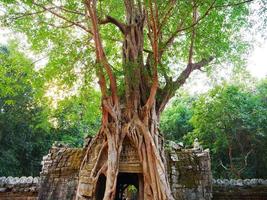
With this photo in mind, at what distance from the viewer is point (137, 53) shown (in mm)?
6633

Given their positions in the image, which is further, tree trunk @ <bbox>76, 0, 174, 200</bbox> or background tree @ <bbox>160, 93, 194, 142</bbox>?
background tree @ <bbox>160, 93, 194, 142</bbox>

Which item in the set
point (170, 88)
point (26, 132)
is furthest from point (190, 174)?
point (26, 132)

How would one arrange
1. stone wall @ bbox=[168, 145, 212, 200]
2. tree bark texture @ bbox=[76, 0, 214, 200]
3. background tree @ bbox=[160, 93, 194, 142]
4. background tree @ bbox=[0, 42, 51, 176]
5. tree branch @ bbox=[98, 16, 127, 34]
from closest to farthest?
1. tree bark texture @ bbox=[76, 0, 214, 200]
2. stone wall @ bbox=[168, 145, 212, 200]
3. tree branch @ bbox=[98, 16, 127, 34]
4. background tree @ bbox=[0, 42, 51, 176]
5. background tree @ bbox=[160, 93, 194, 142]

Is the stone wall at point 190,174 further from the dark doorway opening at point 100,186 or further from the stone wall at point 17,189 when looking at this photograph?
the stone wall at point 17,189

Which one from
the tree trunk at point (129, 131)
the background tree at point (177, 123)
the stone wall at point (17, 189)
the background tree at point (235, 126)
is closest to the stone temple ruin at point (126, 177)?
the stone wall at point (17, 189)

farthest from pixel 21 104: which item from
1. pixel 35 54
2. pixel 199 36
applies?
pixel 199 36

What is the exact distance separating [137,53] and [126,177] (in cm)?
394

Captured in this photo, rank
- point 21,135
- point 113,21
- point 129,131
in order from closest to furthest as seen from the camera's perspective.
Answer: point 129,131
point 113,21
point 21,135

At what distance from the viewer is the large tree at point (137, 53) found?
5492 millimetres

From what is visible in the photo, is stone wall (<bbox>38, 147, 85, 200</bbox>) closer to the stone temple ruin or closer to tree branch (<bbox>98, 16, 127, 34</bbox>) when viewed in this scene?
the stone temple ruin

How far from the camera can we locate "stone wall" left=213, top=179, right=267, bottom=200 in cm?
752

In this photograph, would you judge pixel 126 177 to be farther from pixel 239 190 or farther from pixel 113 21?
pixel 113 21

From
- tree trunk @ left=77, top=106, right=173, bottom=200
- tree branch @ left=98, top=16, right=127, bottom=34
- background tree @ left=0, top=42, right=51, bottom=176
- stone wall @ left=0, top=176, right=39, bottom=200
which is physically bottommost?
stone wall @ left=0, top=176, right=39, bottom=200

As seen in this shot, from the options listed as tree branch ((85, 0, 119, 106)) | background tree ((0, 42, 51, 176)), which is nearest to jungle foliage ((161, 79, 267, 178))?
tree branch ((85, 0, 119, 106))
